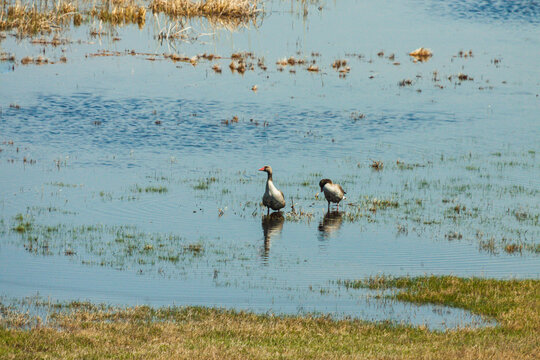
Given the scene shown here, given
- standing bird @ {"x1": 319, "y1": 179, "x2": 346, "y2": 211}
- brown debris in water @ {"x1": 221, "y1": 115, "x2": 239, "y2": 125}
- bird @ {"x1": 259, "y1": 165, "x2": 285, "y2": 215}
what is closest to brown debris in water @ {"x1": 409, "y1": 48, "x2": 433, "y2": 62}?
brown debris in water @ {"x1": 221, "y1": 115, "x2": 239, "y2": 125}

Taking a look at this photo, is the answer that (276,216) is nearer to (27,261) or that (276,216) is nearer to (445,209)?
(445,209)

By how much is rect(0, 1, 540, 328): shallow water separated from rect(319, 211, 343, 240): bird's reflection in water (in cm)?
10

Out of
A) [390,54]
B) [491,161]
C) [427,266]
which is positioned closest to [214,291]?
[427,266]

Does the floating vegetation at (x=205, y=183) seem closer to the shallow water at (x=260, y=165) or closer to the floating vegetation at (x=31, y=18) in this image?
the shallow water at (x=260, y=165)

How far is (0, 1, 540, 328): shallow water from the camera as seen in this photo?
19406mm

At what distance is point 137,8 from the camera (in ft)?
208

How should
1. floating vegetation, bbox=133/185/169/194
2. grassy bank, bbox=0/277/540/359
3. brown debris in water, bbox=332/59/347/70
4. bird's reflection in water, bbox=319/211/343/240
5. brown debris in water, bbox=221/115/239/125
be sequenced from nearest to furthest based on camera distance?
grassy bank, bbox=0/277/540/359 < bird's reflection in water, bbox=319/211/343/240 < floating vegetation, bbox=133/185/169/194 < brown debris in water, bbox=221/115/239/125 < brown debris in water, bbox=332/59/347/70

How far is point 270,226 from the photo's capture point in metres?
24.1

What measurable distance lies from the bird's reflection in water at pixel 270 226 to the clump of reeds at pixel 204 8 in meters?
39.8

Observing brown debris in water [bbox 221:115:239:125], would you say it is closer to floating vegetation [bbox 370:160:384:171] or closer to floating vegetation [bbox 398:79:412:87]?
floating vegetation [bbox 370:160:384:171]

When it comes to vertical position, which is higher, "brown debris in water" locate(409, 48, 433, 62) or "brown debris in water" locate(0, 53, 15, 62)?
"brown debris in water" locate(409, 48, 433, 62)

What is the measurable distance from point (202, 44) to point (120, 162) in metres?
27.0

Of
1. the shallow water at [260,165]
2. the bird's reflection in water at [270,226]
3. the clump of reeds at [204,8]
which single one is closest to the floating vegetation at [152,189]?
the shallow water at [260,165]

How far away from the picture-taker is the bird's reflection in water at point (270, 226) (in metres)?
22.2
